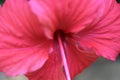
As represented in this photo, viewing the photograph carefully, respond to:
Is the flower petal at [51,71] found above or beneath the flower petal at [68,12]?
beneath

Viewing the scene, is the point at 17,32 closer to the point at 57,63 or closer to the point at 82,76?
the point at 57,63

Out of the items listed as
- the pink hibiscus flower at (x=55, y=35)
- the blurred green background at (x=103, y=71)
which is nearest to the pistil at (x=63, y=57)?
the pink hibiscus flower at (x=55, y=35)

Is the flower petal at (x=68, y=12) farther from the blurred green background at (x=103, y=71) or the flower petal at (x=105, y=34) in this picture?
the blurred green background at (x=103, y=71)

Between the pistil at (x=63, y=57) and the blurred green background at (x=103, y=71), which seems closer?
the pistil at (x=63, y=57)

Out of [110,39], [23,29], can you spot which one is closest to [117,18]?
[110,39]

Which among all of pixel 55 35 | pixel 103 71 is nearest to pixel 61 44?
pixel 55 35

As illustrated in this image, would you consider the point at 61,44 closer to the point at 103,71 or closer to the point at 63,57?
the point at 63,57

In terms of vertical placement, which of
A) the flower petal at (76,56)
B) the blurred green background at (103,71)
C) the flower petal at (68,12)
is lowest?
the flower petal at (76,56)
